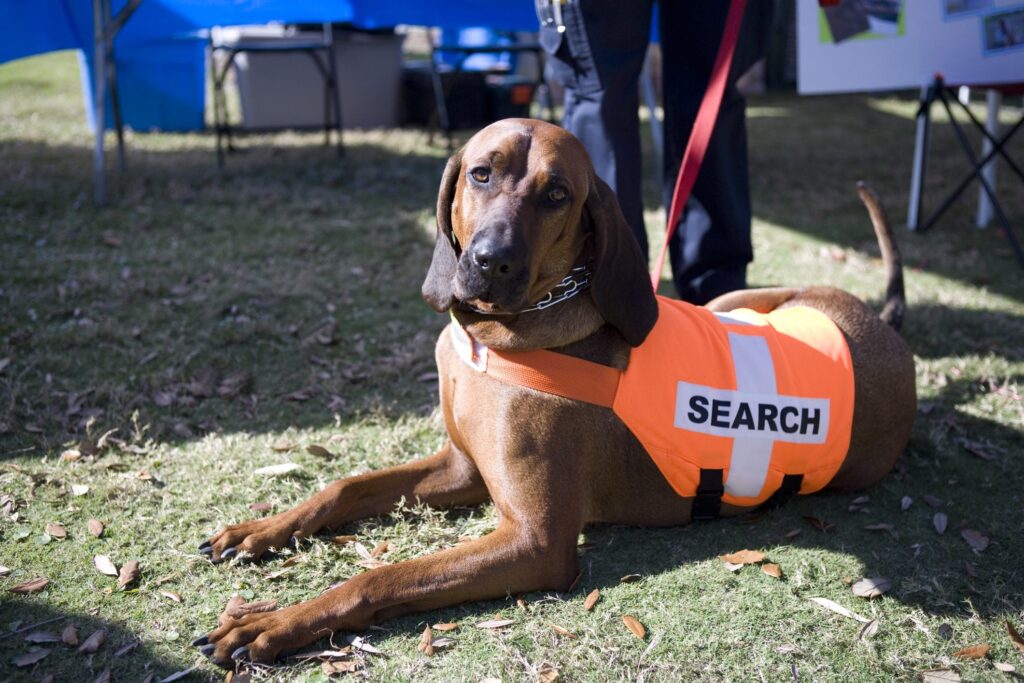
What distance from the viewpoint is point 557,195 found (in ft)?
8.54

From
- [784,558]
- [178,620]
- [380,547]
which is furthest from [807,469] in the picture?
[178,620]

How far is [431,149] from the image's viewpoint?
9953mm

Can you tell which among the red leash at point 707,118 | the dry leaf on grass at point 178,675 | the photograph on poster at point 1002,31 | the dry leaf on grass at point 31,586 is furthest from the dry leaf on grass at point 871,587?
the photograph on poster at point 1002,31

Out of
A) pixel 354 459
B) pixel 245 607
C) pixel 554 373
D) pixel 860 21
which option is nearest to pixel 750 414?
pixel 554 373

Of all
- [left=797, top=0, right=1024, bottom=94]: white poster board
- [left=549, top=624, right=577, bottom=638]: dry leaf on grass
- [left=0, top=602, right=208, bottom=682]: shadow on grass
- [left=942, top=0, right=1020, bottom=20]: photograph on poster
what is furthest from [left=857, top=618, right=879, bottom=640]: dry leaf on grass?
[left=942, top=0, right=1020, bottom=20]: photograph on poster

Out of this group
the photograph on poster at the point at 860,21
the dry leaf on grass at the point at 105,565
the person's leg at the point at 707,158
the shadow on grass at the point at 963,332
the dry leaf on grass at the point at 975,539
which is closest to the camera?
the dry leaf on grass at the point at 105,565

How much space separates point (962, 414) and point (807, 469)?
4.58 feet

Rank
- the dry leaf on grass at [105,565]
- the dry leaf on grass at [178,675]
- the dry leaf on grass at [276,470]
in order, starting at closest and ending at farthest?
the dry leaf on grass at [178,675]
the dry leaf on grass at [105,565]
the dry leaf on grass at [276,470]

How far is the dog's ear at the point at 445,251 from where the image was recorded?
2760 mm

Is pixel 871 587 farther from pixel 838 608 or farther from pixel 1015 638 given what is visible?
pixel 1015 638

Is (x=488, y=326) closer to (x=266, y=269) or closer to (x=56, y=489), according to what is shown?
(x=56, y=489)

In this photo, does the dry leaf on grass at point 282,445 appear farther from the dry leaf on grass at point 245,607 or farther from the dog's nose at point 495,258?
the dog's nose at point 495,258

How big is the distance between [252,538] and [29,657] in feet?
2.28

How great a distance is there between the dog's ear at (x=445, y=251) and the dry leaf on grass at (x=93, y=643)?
4.39ft
